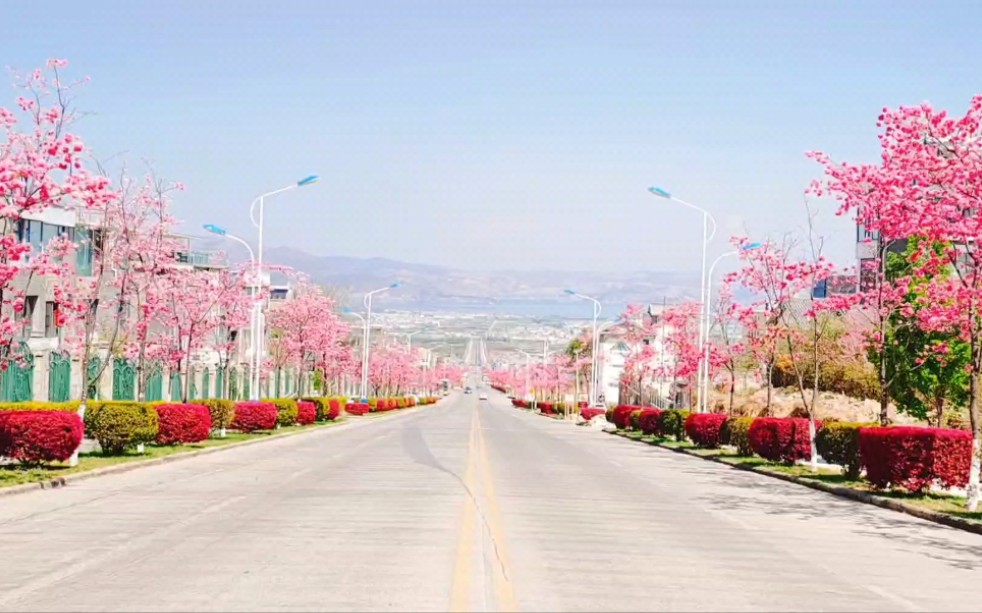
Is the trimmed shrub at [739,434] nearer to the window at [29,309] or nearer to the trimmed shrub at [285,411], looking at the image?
the trimmed shrub at [285,411]

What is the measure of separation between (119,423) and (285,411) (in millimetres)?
24738

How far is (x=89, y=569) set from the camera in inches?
459

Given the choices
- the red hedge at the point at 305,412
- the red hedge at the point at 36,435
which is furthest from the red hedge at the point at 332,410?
the red hedge at the point at 36,435

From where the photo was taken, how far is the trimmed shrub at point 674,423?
49031 millimetres

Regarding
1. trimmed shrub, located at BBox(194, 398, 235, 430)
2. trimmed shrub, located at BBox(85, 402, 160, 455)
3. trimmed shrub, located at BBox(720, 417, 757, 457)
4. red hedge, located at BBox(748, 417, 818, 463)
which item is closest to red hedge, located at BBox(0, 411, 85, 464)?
trimmed shrub, located at BBox(85, 402, 160, 455)

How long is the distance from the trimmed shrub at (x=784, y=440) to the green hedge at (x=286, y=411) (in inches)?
967

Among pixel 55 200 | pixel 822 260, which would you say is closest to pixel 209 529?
pixel 55 200

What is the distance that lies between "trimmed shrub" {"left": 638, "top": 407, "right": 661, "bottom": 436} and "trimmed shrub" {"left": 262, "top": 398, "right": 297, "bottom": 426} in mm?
15668

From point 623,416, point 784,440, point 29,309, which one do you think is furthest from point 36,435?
point 623,416

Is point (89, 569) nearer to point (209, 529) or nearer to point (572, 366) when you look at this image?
point (209, 529)

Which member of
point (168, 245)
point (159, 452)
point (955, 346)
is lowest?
point (159, 452)

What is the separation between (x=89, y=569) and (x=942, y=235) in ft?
51.1

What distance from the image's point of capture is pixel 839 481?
27188mm

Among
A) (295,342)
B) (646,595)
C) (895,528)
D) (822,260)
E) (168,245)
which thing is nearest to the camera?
(646,595)
